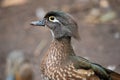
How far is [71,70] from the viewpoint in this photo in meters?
3.84

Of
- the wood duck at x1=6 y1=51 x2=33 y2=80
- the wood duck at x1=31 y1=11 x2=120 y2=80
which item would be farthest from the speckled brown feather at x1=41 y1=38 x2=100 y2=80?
the wood duck at x1=6 y1=51 x2=33 y2=80

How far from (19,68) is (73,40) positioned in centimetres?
93

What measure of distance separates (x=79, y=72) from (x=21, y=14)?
3595 millimetres

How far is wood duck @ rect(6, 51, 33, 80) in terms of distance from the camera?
5.98 m

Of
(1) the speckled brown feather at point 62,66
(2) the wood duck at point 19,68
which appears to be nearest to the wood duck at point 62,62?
(1) the speckled brown feather at point 62,66

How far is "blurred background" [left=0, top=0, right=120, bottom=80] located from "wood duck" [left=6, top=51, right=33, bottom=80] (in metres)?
0.18

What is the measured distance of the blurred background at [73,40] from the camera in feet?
21.1

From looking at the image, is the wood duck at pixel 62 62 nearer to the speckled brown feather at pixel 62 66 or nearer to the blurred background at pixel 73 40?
the speckled brown feather at pixel 62 66

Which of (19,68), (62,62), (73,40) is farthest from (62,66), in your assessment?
(73,40)

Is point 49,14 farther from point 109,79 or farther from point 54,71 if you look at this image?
point 109,79

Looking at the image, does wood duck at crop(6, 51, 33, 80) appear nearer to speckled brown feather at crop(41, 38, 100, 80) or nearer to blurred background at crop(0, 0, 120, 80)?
blurred background at crop(0, 0, 120, 80)

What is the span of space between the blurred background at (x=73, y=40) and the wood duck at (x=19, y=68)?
0.18 meters

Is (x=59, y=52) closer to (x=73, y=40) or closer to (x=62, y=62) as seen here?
(x=62, y=62)

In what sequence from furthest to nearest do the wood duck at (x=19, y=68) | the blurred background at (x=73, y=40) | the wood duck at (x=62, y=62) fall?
1. the blurred background at (x=73, y=40)
2. the wood duck at (x=19, y=68)
3. the wood duck at (x=62, y=62)
